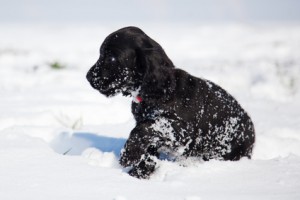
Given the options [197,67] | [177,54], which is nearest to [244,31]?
[177,54]

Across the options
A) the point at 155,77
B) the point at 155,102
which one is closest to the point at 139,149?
the point at 155,102

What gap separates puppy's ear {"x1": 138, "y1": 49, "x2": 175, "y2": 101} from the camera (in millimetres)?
3340

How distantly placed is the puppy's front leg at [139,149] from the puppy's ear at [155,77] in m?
0.22

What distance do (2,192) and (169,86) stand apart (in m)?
1.38

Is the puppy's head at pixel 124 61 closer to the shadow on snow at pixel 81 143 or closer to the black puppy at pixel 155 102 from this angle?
the black puppy at pixel 155 102

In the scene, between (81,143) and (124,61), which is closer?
(124,61)

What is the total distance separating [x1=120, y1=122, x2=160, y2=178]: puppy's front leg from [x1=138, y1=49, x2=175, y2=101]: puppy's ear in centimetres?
22

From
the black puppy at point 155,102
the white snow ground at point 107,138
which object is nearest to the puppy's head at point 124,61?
the black puppy at point 155,102

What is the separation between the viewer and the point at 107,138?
4.62 m

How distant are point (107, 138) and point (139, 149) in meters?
1.35

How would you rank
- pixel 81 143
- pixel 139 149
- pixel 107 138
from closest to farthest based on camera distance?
pixel 139 149 < pixel 81 143 < pixel 107 138

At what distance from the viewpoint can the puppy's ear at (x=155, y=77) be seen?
131 inches

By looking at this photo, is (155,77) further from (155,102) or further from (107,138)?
(107,138)

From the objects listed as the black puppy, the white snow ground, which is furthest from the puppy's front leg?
the white snow ground
